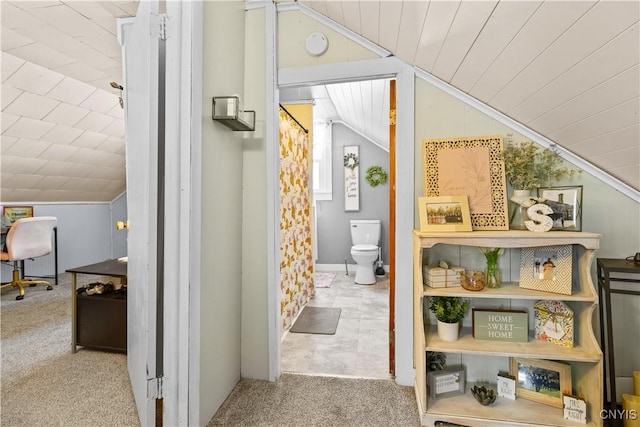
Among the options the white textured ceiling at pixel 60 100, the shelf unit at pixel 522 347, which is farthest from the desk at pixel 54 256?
the shelf unit at pixel 522 347

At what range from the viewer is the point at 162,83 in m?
1.40

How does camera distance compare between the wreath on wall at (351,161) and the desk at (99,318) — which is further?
the wreath on wall at (351,161)

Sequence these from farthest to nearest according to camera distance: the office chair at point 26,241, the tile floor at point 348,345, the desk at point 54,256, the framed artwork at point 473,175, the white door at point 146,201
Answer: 1. the desk at point 54,256
2. the office chair at point 26,241
3. the tile floor at point 348,345
4. the framed artwork at point 473,175
5. the white door at point 146,201

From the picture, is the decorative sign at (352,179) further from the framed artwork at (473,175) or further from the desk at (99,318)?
the desk at (99,318)

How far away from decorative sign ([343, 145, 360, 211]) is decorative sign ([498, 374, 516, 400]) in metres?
3.31

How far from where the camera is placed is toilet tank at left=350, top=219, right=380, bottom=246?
4547 mm

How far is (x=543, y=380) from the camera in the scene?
1608 millimetres

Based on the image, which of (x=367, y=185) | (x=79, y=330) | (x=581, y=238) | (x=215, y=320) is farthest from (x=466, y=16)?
(x=367, y=185)

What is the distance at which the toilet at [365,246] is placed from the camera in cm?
412

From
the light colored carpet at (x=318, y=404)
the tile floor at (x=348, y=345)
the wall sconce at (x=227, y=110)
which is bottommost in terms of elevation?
the light colored carpet at (x=318, y=404)

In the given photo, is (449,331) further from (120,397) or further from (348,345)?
(120,397)

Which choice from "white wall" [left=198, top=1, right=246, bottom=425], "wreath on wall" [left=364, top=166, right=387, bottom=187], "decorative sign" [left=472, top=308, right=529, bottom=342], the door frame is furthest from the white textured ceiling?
"wreath on wall" [left=364, top=166, right=387, bottom=187]

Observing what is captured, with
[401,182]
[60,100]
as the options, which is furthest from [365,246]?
[60,100]

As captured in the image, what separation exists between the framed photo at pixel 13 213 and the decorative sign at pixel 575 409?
5204 millimetres
